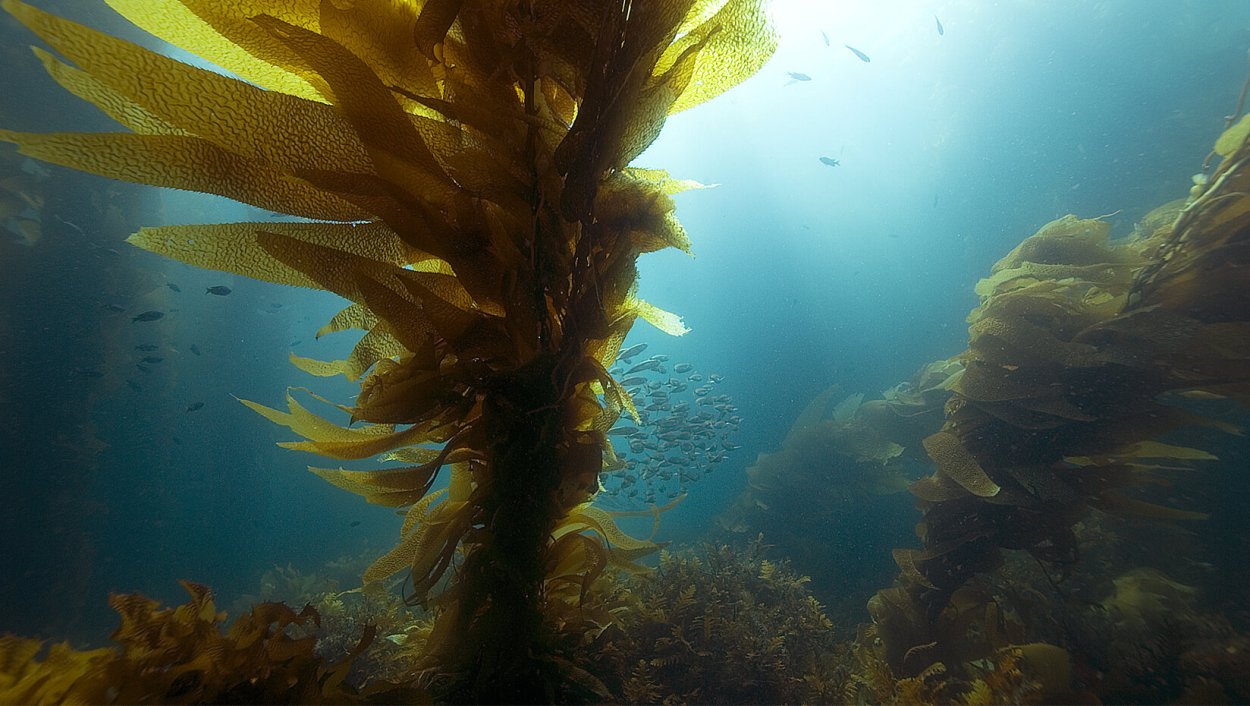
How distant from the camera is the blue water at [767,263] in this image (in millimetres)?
10547

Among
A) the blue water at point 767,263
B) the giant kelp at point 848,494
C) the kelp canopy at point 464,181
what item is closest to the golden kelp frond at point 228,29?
the kelp canopy at point 464,181

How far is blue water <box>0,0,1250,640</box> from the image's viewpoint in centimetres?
1055

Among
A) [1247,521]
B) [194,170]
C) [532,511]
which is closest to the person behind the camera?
[194,170]

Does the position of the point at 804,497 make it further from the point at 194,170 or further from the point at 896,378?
the point at 896,378

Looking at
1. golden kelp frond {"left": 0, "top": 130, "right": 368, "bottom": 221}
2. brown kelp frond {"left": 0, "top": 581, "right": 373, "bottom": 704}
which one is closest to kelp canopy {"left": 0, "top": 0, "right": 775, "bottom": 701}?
golden kelp frond {"left": 0, "top": 130, "right": 368, "bottom": 221}

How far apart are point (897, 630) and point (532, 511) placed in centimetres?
376

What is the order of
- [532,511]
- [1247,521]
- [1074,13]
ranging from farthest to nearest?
[1074,13] → [1247,521] → [532,511]

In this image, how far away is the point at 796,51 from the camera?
31.8 meters

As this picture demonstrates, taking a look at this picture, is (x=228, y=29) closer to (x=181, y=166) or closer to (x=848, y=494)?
(x=181, y=166)

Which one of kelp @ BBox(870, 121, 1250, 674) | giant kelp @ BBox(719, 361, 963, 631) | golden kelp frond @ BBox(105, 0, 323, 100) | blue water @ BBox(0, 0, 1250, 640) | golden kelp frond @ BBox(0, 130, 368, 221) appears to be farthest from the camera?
blue water @ BBox(0, 0, 1250, 640)

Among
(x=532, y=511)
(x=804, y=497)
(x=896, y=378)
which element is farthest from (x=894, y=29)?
(x=532, y=511)

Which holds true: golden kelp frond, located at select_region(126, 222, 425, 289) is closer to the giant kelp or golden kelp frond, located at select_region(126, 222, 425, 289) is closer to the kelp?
the kelp

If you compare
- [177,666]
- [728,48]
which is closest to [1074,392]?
[728,48]

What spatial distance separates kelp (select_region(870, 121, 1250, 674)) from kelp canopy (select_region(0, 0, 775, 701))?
3266 millimetres
